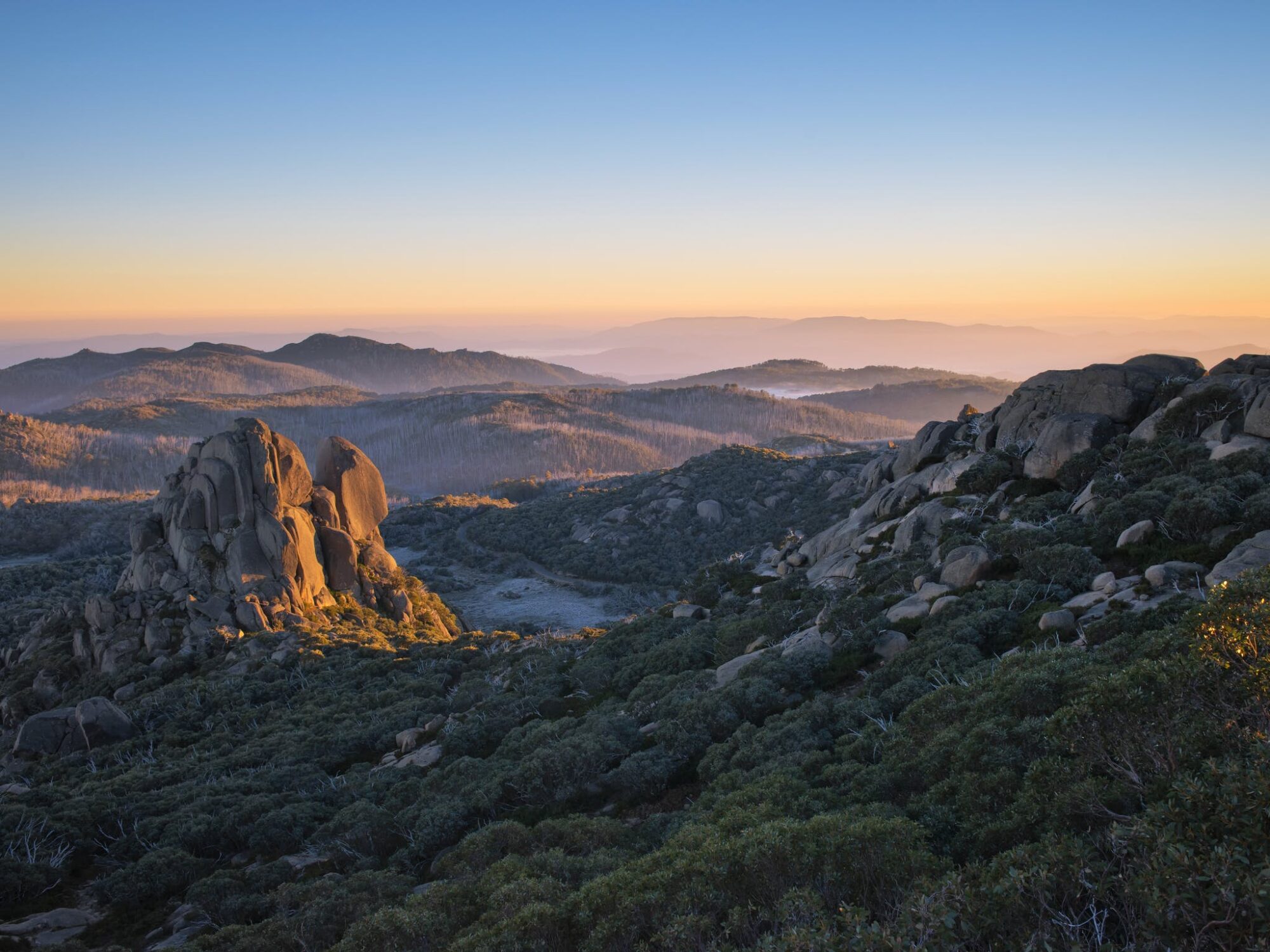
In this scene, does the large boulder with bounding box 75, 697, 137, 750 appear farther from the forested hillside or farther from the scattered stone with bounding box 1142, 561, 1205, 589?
the forested hillside

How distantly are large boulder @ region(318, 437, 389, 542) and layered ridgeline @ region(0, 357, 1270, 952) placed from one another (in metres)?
5.18

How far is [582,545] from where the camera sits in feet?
182

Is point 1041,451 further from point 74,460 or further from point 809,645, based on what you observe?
point 74,460

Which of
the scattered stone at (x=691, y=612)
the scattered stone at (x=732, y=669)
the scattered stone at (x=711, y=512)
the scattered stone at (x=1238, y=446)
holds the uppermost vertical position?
the scattered stone at (x=1238, y=446)

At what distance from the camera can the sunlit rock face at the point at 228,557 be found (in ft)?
89.1

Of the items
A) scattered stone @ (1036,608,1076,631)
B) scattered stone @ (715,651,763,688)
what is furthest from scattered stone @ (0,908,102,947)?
scattered stone @ (1036,608,1076,631)

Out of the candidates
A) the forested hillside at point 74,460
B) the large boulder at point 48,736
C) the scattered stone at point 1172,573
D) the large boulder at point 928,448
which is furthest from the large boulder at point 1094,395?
the forested hillside at point 74,460

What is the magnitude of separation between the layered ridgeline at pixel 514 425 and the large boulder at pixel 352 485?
3111 inches

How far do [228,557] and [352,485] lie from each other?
7234mm

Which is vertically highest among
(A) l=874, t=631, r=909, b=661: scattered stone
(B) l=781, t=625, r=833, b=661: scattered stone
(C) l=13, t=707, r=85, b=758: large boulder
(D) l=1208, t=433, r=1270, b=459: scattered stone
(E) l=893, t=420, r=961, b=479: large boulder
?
(D) l=1208, t=433, r=1270, b=459: scattered stone

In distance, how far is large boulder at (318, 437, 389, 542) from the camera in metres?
34.5

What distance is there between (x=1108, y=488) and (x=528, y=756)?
1596cm

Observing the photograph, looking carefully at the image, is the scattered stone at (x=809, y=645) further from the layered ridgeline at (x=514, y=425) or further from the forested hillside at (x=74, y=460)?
the layered ridgeline at (x=514, y=425)

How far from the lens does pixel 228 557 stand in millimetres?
28766
